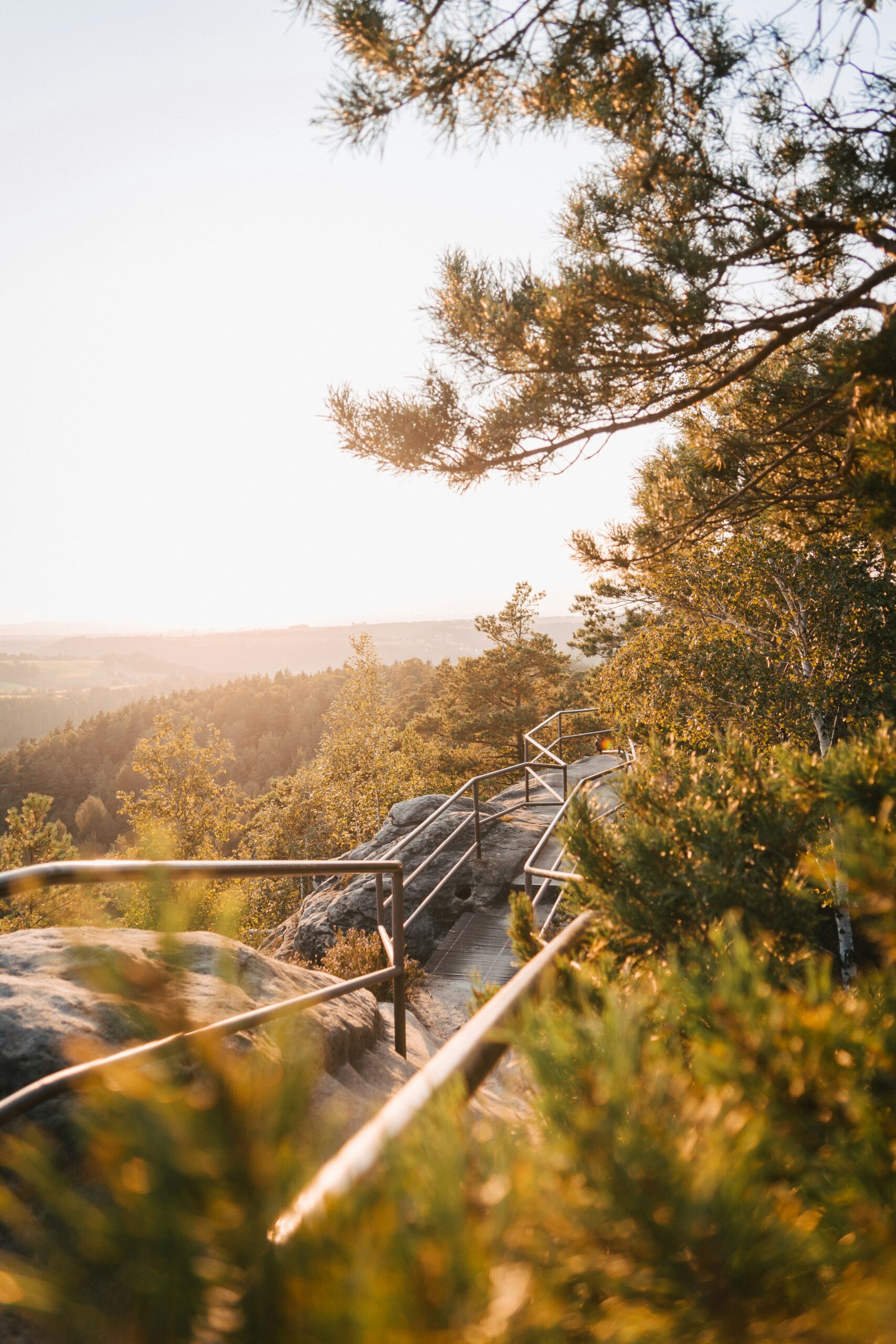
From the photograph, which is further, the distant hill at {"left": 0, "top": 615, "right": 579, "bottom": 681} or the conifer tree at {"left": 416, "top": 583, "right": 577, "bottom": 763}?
the distant hill at {"left": 0, "top": 615, "right": 579, "bottom": 681}

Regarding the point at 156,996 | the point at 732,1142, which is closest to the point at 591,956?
the point at 732,1142

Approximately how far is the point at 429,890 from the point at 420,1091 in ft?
24.9

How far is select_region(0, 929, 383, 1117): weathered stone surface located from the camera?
635 millimetres

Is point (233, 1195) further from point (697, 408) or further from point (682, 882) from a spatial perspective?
point (697, 408)

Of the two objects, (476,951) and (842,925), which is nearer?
(842,925)

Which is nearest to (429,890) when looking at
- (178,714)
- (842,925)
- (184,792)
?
(842,925)

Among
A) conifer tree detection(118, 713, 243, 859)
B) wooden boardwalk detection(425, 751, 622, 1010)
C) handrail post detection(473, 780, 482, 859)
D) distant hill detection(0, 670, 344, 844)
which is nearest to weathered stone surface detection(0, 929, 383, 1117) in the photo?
wooden boardwalk detection(425, 751, 622, 1010)

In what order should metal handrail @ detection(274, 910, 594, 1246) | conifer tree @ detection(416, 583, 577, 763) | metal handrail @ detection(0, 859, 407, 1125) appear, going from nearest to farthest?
metal handrail @ detection(274, 910, 594, 1246) → metal handrail @ detection(0, 859, 407, 1125) → conifer tree @ detection(416, 583, 577, 763)

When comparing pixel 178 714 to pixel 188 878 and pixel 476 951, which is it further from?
pixel 188 878

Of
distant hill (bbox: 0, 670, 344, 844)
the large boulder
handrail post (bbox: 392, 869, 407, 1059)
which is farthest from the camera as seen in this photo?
distant hill (bbox: 0, 670, 344, 844)

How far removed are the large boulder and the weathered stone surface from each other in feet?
12.2

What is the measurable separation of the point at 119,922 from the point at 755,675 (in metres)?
6.21

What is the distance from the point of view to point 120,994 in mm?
527

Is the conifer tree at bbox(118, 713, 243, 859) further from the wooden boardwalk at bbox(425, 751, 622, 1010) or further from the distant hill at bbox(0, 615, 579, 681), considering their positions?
the distant hill at bbox(0, 615, 579, 681)
